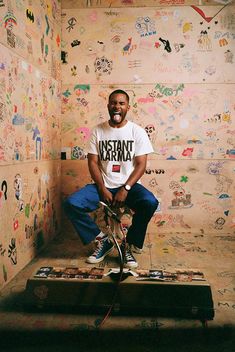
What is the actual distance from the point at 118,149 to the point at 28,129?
2.35 ft

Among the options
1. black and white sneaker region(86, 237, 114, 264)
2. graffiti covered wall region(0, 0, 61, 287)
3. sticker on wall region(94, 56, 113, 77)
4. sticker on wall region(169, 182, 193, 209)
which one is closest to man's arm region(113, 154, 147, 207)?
black and white sneaker region(86, 237, 114, 264)

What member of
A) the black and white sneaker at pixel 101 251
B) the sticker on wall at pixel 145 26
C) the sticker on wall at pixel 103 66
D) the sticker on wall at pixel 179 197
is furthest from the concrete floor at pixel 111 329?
the sticker on wall at pixel 145 26

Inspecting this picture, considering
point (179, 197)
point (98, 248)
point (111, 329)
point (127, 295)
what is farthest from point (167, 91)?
point (111, 329)

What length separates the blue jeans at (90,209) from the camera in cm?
229

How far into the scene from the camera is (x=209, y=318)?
1543 millimetres

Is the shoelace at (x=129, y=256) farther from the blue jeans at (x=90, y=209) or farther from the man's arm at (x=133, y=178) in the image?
the man's arm at (x=133, y=178)

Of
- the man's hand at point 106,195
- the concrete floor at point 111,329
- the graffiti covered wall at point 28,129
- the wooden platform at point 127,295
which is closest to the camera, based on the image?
the concrete floor at point 111,329

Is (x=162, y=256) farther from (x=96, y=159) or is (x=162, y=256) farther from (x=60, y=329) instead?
(x=60, y=329)

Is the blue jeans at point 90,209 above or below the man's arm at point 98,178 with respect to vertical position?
below

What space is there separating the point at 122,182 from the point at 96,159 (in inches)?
11.3

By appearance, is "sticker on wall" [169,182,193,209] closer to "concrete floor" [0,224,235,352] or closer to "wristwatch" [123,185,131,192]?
"wristwatch" [123,185,131,192]

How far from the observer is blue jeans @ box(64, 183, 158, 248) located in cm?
229

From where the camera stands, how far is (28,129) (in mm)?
2275

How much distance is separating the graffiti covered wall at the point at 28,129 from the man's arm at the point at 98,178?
0.43 m
